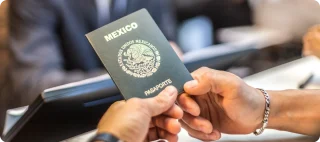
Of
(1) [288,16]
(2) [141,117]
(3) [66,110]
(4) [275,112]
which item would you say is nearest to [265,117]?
(4) [275,112]

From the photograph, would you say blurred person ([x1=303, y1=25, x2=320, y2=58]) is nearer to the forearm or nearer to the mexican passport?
the forearm

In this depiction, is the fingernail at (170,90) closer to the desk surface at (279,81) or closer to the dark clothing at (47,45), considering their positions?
the desk surface at (279,81)

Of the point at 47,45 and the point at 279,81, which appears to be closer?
Result: the point at 279,81

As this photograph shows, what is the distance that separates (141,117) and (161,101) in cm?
6

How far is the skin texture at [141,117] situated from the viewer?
0.59m

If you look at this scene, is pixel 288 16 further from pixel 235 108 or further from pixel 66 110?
pixel 66 110

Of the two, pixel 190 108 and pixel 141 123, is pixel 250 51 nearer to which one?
pixel 190 108

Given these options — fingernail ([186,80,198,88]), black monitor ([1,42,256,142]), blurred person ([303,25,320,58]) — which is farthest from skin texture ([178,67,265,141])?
blurred person ([303,25,320,58])

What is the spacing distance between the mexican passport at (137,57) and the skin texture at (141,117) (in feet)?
0.07

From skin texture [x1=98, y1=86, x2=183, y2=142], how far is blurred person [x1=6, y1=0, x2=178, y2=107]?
1.71 feet

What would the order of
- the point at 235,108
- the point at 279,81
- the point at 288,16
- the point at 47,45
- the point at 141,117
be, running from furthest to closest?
the point at 288,16 → the point at 47,45 → the point at 279,81 → the point at 235,108 → the point at 141,117

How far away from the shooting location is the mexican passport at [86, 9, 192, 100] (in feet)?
2.18

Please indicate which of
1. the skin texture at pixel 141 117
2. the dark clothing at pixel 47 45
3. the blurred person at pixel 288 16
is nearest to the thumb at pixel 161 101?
the skin texture at pixel 141 117

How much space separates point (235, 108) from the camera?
2.48ft
